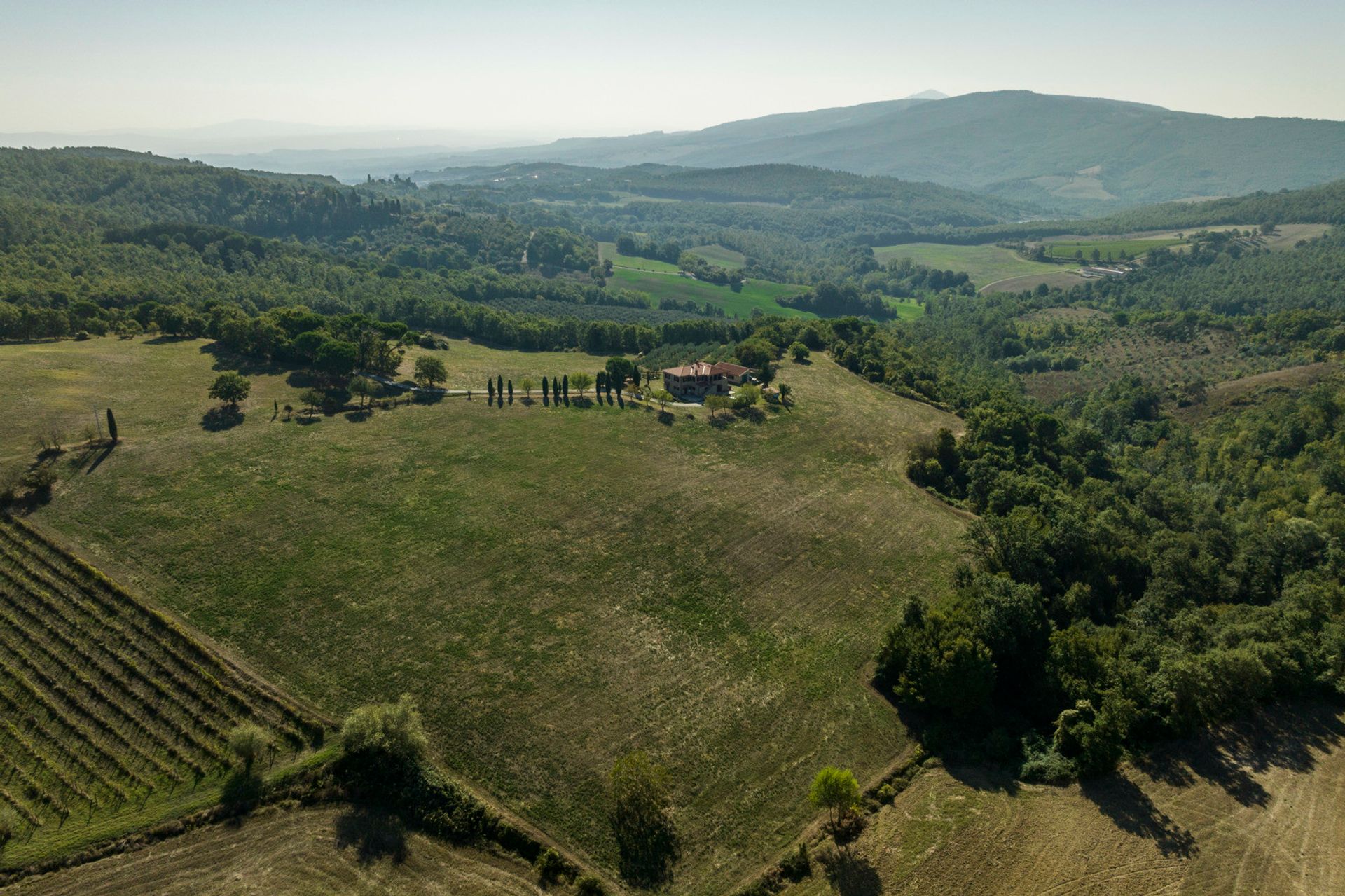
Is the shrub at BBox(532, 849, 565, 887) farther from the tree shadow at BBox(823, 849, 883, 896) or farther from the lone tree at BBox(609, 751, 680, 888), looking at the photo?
the tree shadow at BBox(823, 849, 883, 896)

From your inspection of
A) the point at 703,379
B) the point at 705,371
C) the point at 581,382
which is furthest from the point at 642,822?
the point at 705,371

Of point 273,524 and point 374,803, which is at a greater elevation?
point 273,524

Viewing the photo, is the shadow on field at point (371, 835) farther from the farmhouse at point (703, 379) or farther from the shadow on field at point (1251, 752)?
the farmhouse at point (703, 379)

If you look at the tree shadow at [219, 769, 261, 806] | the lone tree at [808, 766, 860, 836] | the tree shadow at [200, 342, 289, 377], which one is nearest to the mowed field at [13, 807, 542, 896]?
the tree shadow at [219, 769, 261, 806]

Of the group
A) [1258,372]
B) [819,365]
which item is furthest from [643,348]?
[1258,372]

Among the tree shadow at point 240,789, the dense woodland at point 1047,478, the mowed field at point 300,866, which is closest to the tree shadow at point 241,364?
the dense woodland at point 1047,478

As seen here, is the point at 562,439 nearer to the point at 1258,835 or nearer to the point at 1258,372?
the point at 1258,835
